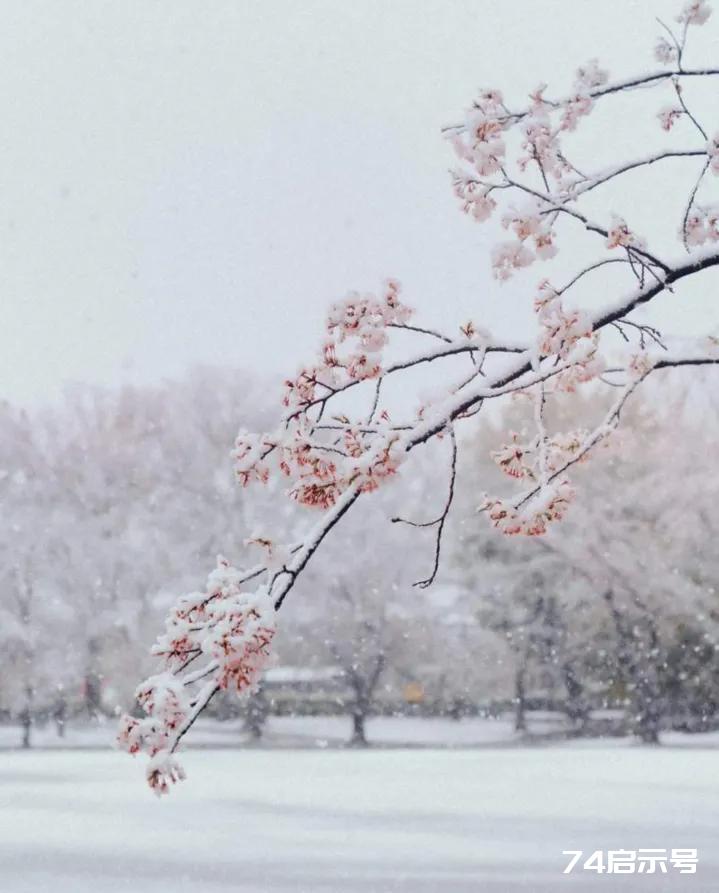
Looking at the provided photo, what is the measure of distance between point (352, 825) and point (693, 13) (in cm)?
940

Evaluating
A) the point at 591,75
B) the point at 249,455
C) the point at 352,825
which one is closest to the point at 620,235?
the point at 591,75

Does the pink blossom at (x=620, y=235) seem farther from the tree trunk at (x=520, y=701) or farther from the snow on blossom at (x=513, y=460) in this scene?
the tree trunk at (x=520, y=701)

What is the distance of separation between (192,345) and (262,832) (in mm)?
35369

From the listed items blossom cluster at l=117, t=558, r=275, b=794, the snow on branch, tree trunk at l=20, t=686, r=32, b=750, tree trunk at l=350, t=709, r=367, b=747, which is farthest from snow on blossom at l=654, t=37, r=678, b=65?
tree trunk at l=20, t=686, r=32, b=750

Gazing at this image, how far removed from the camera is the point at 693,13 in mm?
3791

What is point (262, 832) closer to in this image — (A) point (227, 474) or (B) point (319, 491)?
(B) point (319, 491)

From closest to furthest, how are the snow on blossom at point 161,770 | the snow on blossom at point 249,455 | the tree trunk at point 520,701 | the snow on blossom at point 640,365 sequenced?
the snow on blossom at point 161,770 → the snow on blossom at point 249,455 → the snow on blossom at point 640,365 → the tree trunk at point 520,701

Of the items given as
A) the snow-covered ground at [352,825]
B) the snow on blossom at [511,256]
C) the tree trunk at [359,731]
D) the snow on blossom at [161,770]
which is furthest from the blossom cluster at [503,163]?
the tree trunk at [359,731]

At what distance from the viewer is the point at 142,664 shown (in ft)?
82.1

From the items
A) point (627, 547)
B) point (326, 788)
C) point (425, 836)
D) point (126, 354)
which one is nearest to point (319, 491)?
point (425, 836)

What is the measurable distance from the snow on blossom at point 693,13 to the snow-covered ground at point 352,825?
618cm

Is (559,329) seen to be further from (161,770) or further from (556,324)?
(161,770)

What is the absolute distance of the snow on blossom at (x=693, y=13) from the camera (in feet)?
12.4

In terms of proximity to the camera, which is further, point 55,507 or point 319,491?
point 55,507
